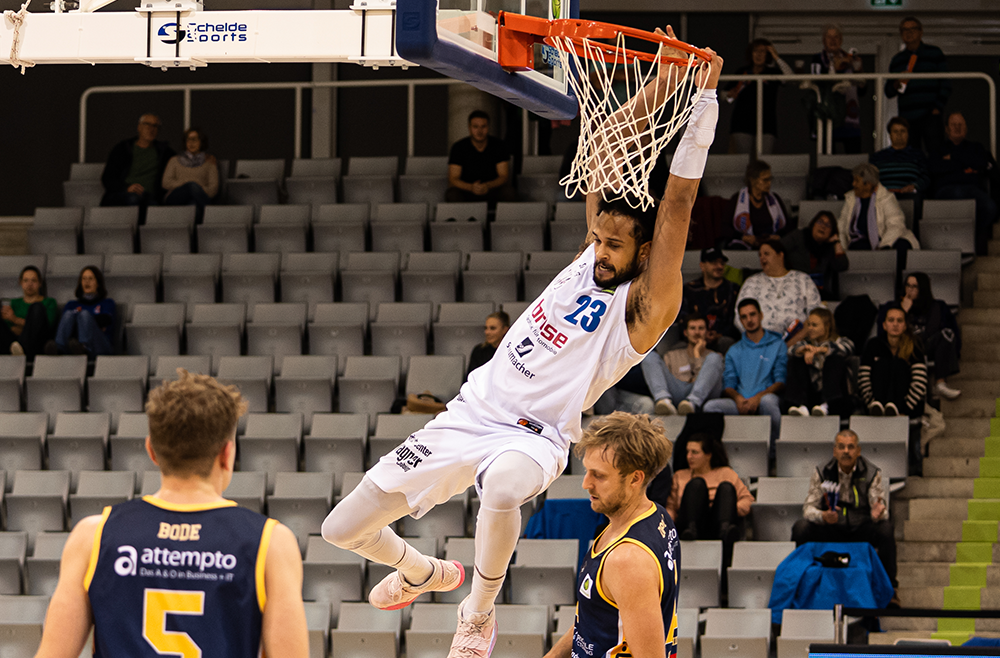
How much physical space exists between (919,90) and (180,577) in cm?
1148

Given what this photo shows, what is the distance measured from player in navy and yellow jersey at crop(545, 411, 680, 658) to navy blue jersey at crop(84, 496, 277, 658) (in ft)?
4.07

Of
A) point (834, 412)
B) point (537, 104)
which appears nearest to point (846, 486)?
point (834, 412)

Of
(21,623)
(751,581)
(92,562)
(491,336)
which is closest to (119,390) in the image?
(21,623)

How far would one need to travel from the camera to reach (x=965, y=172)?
12430 mm

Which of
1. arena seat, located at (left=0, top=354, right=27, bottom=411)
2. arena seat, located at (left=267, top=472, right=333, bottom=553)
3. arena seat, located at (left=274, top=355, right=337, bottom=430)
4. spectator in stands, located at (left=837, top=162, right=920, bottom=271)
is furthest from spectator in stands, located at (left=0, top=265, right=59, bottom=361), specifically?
spectator in stands, located at (left=837, top=162, right=920, bottom=271)

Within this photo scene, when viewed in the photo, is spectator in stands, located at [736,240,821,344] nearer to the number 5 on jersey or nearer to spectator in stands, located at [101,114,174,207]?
spectator in stands, located at [101,114,174,207]

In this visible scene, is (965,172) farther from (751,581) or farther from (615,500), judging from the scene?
(615,500)

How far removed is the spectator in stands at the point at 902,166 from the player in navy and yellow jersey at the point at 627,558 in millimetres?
8800

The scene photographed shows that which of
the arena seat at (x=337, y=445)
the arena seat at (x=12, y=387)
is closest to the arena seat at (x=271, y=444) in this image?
the arena seat at (x=337, y=445)

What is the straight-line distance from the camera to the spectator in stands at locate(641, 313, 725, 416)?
10.2 metres

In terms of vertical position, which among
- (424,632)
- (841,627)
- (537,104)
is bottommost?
(424,632)

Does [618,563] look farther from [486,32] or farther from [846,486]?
[846,486]

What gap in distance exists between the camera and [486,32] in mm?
5109

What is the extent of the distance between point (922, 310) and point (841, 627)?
457cm
